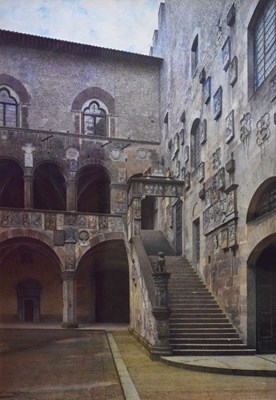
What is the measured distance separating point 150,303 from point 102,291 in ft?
40.1

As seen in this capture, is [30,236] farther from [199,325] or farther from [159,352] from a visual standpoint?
[159,352]

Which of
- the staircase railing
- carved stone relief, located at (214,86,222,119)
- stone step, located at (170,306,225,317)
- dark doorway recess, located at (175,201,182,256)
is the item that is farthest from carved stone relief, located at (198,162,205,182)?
stone step, located at (170,306,225,317)

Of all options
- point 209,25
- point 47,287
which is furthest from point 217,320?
point 47,287

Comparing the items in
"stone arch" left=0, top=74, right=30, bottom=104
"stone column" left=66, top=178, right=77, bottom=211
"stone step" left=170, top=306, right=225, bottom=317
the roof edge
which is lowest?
"stone step" left=170, top=306, right=225, bottom=317

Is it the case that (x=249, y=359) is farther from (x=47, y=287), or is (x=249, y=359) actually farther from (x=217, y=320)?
(x=47, y=287)

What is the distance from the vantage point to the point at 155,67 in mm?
24375

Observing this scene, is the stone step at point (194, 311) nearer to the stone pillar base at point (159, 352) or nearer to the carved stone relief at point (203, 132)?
the stone pillar base at point (159, 352)

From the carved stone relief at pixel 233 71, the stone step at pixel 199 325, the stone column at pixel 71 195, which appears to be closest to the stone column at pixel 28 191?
the stone column at pixel 71 195

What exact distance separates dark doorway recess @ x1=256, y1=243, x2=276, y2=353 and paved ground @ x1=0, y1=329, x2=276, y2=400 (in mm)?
2538

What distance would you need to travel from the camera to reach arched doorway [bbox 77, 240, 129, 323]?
23594 mm

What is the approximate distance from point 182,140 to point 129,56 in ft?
25.5

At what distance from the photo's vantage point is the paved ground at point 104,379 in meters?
7.45

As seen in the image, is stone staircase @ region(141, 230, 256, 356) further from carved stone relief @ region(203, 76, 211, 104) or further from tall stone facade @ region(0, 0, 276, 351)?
carved stone relief @ region(203, 76, 211, 104)

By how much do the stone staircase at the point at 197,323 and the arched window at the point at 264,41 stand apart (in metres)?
6.13
